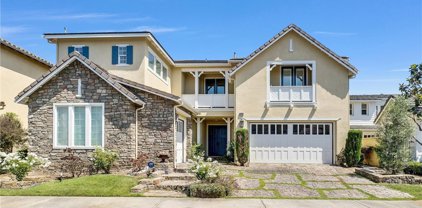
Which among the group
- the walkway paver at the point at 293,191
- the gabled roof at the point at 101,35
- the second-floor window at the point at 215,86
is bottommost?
the walkway paver at the point at 293,191

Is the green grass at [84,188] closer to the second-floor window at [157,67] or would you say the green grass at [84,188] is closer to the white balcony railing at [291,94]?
the second-floor window at [157,67]

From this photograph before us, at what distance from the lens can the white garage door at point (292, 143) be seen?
20.9 meters

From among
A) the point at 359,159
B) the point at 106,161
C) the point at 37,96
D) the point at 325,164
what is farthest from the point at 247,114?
the point at 37,96

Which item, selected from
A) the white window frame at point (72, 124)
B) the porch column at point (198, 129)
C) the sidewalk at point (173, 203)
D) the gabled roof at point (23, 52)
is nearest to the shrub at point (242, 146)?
the porch column at point (198, 129)

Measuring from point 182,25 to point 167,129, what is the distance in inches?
181

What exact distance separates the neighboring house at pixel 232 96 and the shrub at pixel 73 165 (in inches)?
62.9

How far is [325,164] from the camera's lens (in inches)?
809

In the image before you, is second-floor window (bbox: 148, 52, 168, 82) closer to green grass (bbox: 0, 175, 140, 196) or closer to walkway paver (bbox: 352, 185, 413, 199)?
green grass (bbox: 0, 175, 140, 196)

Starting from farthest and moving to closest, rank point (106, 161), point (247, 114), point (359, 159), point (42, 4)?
point (247, 114), point (359, 159), point (106, 161), point (42, 4)

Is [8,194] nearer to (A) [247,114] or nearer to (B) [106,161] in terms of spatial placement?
(B) [106,161]

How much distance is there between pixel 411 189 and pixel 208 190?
289 inches

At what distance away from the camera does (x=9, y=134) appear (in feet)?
57.8

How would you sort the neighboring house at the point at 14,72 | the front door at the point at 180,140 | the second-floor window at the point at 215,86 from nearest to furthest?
the front door at the point at 180,140 → the neighboring house at the point at 14,72 → the second-floor window at the point at 215,86

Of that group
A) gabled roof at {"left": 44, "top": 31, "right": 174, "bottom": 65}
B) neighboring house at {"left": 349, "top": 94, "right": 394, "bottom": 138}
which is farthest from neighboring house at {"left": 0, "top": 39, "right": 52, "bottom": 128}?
neighboring house at {"left": 349, "top": 94, "right": 394, "bottom": 138}
